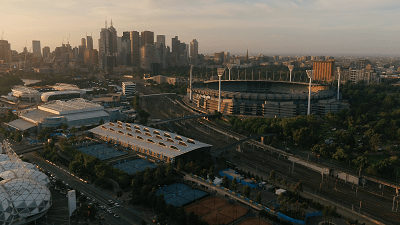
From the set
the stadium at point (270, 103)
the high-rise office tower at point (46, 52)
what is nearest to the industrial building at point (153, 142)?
the stadium at point (270, 103)

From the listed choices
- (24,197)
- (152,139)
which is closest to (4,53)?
(152,139)

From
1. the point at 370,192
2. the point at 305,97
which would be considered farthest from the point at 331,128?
the point at 370,192

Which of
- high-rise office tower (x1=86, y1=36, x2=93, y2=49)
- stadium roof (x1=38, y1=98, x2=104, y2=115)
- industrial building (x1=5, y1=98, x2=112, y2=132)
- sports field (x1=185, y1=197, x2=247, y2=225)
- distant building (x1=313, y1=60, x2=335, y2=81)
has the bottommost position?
sports field (x1=185, y1=197, x2=247, y2=225)

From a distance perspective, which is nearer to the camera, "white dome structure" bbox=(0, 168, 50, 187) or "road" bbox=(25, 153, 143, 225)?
"road" bbox=(25, 153, 143, 225)

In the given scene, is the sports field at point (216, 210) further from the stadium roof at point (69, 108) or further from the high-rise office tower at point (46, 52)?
the high-rise office tower at point (46, 52)

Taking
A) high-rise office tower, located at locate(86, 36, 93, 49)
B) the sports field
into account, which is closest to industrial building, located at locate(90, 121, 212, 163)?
the sports field

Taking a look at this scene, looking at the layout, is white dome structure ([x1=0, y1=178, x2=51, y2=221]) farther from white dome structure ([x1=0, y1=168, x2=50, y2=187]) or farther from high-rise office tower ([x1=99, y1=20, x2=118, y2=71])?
high-rise office tower ([x1=99, y1=20, x2=118, y2=71])

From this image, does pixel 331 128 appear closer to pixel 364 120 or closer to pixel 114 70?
pixel 364 120
